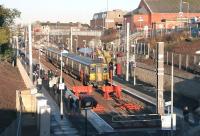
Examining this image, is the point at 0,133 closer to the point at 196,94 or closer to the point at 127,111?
the point at 127,111

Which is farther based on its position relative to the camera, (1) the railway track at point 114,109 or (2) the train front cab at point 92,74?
(2) the train front cab at point 92,74

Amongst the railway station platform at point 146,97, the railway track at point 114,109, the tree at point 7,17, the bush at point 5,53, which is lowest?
the railway track at point 114,109

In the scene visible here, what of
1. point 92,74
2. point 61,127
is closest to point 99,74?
point 92,74


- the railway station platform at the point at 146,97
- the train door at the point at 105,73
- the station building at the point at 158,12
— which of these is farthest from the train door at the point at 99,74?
the station building at the point at 158,12

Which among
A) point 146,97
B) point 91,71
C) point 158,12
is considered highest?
point 158,12

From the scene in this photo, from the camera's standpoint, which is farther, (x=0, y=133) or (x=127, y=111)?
(x=127, y=111)

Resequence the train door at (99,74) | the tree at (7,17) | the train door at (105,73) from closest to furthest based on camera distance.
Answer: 1. the train door at (99,74)
2. the train door at (105,73)
3. the tree at (7,17)

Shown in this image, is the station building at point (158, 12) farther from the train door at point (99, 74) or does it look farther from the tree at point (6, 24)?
the train door at point (99, 74)

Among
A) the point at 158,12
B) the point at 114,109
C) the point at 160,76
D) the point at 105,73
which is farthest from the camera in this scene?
the point at 158,12

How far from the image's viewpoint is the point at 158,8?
4058 inches

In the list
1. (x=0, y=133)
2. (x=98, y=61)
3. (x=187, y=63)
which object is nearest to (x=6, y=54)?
(x=98, y=61)

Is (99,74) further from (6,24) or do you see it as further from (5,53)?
(5,53)

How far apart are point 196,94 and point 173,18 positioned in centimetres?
6405

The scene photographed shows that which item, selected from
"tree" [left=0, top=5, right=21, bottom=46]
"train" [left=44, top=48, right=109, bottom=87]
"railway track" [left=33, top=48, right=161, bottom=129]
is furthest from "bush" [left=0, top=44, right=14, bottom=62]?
"railway track" [left=33, top=48, right=161, bottom=129]
